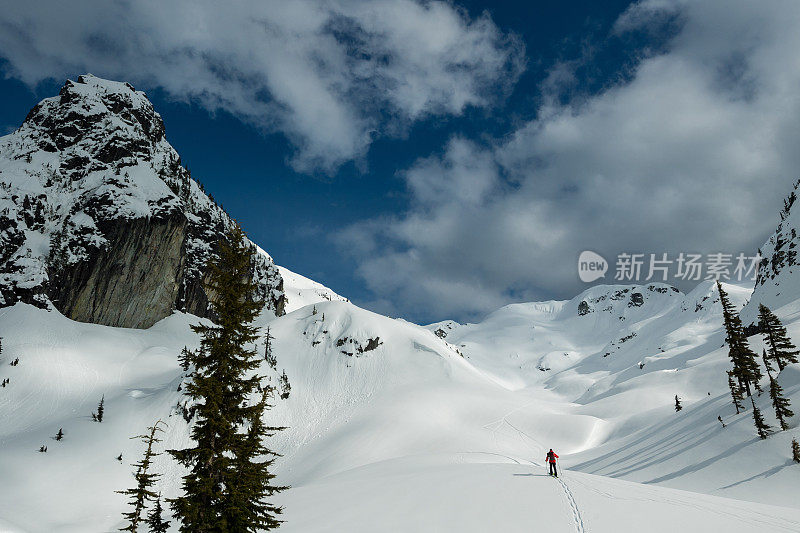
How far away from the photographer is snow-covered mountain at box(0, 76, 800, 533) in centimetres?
1617

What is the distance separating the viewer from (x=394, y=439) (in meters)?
61.2

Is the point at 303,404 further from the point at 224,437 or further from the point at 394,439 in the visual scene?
the point at 224,437

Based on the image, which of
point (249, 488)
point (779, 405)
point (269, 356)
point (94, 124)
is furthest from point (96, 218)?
point (779, 405)

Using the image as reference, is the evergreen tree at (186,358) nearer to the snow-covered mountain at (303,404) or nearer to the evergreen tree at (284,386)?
the snow-covered mountain at (303,404)

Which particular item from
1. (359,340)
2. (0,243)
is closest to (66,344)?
(0,243)

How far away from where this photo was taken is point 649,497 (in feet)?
50.3

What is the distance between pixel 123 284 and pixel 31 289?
14.9 m

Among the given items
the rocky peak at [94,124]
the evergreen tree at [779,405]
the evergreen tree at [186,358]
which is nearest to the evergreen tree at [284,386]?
the evergreen tree at [186,358]

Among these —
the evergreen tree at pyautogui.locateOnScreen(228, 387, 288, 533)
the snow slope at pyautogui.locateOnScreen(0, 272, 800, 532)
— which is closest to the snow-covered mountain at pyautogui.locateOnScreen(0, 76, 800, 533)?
the snow slope at pyautogui.locateOnScreen(0, 272, 800, 532)

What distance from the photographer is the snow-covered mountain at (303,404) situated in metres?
16.2

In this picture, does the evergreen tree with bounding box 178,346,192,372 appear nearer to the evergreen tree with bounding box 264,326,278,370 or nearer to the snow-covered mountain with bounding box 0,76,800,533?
the snow-covered mountain with bounding box 0,76,800,533

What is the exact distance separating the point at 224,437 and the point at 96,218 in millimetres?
99119

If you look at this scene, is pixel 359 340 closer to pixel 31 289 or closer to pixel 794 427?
pixel 31 289

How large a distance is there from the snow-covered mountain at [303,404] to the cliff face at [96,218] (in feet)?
1.29
